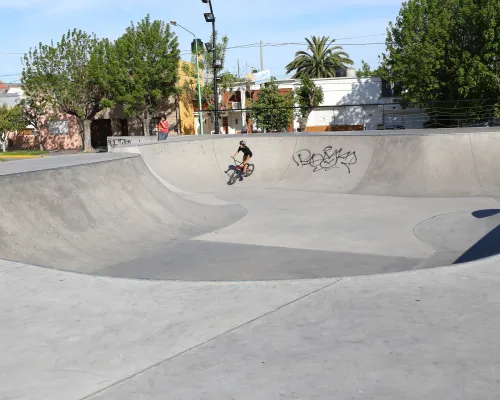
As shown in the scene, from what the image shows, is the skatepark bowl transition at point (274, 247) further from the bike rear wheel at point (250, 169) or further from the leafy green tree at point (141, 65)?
the leafy green tree at point (141, 65)

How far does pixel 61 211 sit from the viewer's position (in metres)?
10.5

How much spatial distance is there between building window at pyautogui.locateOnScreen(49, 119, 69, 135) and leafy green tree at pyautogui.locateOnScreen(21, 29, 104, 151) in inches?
200

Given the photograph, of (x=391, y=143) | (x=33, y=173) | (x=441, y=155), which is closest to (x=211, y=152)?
(x=391, y=143)

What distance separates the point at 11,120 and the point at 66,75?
23.3 ft

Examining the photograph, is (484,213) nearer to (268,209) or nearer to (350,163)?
(268,209)

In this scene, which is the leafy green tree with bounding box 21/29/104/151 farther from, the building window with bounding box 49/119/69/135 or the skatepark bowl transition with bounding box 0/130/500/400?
the skatepark bowl transition with bounding box 0/130/500/400

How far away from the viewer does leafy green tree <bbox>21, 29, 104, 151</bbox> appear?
4175cm

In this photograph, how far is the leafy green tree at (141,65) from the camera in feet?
132

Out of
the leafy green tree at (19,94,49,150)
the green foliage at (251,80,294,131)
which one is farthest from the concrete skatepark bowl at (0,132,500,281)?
the leafy green tree at (19,94,49,150)

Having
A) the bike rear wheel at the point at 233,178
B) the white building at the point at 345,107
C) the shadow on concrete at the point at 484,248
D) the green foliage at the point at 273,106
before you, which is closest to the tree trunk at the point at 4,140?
the white building at the point at 345,107

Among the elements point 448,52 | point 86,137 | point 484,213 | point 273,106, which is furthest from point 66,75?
point 484,213

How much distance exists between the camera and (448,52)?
33.7m

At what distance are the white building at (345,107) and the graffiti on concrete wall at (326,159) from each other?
22.3 meters

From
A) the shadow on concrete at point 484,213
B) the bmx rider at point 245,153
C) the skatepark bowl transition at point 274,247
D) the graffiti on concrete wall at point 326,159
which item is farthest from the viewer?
the bmx rider at point 245,153
